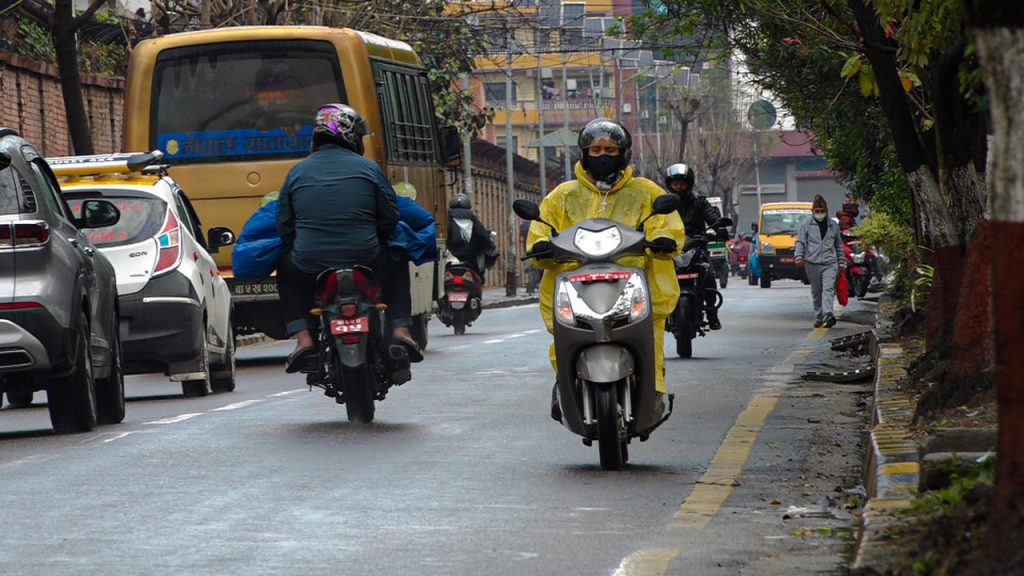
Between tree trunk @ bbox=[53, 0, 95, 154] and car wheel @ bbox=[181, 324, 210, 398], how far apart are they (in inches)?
287

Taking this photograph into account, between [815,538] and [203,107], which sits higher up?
[203,107]

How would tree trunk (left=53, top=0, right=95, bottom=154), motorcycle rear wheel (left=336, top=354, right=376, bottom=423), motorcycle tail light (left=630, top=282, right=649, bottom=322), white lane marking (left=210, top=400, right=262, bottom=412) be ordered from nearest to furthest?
1. motorcycle tail light (left=630, top=282, right=649, bottom=322)
2. motorcycle rear wheel (left=336, top=354, right=376, bottom=423)
3. white lane marking (left=210, top=400, right=262, bottom=412)
4. tree trunk (left=53, top=0, right=95, bottom=154)

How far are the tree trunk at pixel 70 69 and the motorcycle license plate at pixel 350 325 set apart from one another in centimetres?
1168

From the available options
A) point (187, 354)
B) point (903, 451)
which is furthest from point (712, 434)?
point (187, 354)

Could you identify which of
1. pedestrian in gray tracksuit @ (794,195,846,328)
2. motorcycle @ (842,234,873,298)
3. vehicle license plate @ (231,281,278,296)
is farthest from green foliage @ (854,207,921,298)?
vehicle license plate @ (231,281,278,296)

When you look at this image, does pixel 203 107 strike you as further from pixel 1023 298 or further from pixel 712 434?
pixel 1023 298

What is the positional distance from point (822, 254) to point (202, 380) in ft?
36.3

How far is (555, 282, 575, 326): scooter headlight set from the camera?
9.51 metres

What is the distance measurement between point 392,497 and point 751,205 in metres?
117

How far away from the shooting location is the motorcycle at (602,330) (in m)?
9.43

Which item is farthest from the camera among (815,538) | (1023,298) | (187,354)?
(187,354)

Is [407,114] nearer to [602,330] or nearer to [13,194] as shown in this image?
[13,194]

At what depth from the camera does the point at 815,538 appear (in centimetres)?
754

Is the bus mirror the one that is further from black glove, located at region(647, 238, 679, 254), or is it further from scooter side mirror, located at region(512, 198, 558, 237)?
black glove, located at region(647, 238, 679, 254)
